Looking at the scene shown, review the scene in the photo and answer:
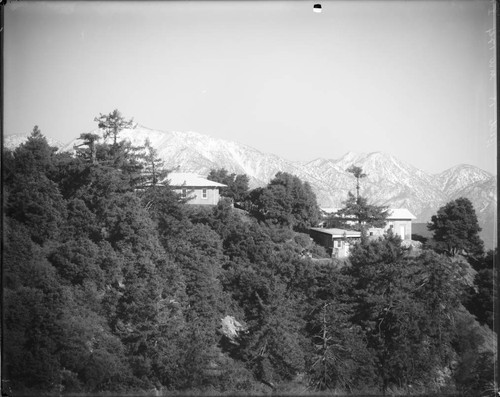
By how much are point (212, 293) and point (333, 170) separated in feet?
6.08

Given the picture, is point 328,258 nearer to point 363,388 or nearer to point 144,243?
point 363,388

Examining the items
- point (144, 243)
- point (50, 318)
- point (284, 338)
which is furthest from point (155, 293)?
point (284, 338)

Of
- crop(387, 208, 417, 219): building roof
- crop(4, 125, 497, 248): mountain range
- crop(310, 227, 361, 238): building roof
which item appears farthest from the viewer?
crop(310, 227, 361, 238): building roof

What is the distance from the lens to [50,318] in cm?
439

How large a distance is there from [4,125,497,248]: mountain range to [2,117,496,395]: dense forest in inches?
6.4

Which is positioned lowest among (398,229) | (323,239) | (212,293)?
(212,293)

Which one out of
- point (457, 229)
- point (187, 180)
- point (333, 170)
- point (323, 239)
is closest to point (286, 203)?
point (323, 239)

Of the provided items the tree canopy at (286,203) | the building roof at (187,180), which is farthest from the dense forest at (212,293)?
the building roof at (187,180)

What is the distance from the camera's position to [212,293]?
16.5 ft

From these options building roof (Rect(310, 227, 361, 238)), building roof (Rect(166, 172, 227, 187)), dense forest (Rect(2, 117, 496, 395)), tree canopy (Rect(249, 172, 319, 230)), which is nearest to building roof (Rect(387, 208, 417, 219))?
dense forest (Rect(2, 117, 496, 395))

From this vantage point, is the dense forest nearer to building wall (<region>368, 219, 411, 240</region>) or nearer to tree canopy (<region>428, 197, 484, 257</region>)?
tree canopy (<region>428, 197, 484, 257</region>)

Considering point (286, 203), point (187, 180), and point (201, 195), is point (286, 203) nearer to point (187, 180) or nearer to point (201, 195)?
point (201, 195)

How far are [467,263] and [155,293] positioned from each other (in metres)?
3.23

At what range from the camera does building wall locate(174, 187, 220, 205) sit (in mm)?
5516
